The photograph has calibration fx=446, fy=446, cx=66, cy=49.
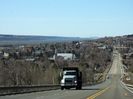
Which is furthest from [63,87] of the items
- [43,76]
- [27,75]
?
[43,76]

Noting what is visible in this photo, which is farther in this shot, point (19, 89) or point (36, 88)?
point (36, 88)

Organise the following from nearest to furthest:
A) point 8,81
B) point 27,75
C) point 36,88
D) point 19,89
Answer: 1. point 19,89
2. point 36,88
3. point 8,81
4. point 27,75

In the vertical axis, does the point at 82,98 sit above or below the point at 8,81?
above

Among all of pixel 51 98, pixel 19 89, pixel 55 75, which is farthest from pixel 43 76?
pixel 51 98

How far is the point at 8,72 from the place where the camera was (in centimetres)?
9050

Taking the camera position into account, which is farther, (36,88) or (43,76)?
(43,76)

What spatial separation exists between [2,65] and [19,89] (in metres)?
38.7

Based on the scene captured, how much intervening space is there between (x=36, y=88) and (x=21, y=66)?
41.7 metres

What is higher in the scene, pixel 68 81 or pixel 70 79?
pixel 70 79

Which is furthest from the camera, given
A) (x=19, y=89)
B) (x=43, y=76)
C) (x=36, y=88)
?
(x=43, y=76)

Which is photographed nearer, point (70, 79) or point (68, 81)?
point (68, 81)

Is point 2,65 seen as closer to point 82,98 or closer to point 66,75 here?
point 66,75

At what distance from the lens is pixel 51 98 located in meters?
37.8

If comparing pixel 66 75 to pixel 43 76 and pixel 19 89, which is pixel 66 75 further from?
pixel 43 76
